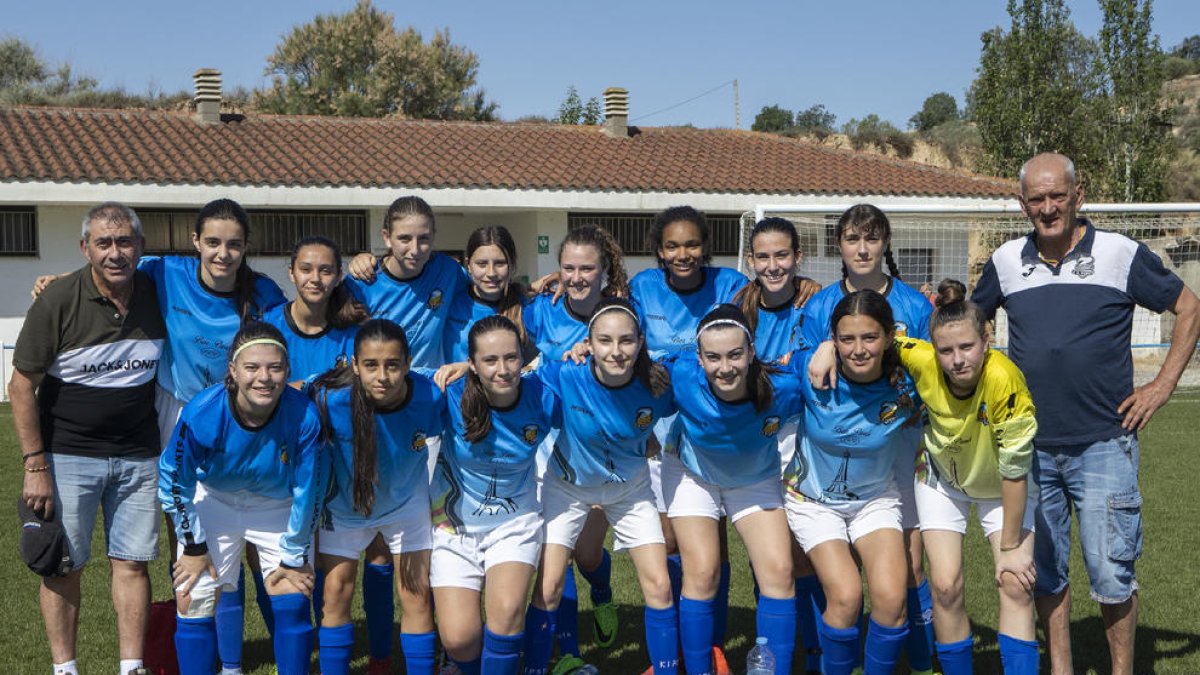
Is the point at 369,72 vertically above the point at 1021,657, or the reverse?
the point at 369,72

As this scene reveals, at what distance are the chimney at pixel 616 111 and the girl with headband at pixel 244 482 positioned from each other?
683 inches

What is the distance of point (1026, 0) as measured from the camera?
70.3ft

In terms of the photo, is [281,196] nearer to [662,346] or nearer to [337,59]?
[662,346]

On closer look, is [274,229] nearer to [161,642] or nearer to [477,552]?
[161,642]

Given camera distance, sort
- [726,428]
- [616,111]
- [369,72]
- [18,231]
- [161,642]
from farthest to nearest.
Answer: [369,72] < [616,111] < [18,231] < [161,642] < [726,428]

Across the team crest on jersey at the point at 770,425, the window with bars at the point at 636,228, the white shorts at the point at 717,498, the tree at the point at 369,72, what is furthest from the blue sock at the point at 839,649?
the tree at the point at 369,72

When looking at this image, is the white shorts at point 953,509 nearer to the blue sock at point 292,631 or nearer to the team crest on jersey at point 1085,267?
the team crest on jersey at point 1085,267

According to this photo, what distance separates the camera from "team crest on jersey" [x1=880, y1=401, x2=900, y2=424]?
165 inches

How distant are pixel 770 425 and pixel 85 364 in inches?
102

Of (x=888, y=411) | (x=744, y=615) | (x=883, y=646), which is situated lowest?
(x=744, y=615)

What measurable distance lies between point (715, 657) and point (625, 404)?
3.79 feet

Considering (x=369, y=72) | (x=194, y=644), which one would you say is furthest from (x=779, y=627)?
(x=369, y=72)

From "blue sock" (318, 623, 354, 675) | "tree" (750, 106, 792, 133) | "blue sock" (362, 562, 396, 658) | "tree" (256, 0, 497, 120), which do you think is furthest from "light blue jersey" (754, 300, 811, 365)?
"tree" (750, 106, 792, 133)

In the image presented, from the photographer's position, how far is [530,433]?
168 inches
